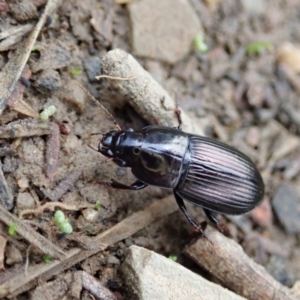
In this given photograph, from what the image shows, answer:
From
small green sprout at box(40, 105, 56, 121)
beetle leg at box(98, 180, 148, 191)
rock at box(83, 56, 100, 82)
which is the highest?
rock at box(83, 56, 100, 82)

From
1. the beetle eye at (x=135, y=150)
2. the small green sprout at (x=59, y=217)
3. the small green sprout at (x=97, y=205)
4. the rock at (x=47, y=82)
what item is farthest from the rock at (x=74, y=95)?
the small green sprout at (x=59, y=217)

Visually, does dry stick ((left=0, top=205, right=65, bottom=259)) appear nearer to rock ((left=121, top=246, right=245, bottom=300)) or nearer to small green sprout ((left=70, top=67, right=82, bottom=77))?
rock ((left=121, top=246, right=245, bottom=300))

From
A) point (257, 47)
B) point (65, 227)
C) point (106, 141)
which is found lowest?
point (65, 227)

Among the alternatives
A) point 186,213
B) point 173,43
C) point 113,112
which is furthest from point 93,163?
point 173,43

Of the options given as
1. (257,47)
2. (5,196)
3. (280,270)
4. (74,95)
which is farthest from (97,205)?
(257,47)

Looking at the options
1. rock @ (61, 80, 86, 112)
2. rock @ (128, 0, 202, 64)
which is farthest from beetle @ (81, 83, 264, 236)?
rock @ (128, 0, 202, 64)

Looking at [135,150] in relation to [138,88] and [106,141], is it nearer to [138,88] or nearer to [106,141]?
[106,141]

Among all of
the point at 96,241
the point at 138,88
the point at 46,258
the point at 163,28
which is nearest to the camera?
the point at 46,258
